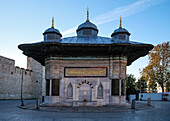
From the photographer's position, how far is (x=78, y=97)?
21.1 m

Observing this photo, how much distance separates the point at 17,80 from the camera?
160 feet

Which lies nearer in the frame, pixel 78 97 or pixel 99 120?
pixel 99 120

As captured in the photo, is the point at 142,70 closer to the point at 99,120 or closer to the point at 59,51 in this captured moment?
the point at 59,51

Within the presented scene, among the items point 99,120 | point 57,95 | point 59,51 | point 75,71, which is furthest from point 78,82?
point 99,120

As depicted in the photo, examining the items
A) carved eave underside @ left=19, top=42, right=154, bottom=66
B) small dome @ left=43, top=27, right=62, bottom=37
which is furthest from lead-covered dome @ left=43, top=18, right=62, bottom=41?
carved eave underside @ left=19, top=42, right=154, bottom=66

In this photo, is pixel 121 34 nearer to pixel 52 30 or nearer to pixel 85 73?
pixel 85 73

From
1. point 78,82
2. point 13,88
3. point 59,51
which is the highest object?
point 59,51

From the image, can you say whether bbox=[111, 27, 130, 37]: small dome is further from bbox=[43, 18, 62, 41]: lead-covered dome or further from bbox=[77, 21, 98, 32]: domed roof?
bbox=[43, 18, 62, 41]: lead-covered dome

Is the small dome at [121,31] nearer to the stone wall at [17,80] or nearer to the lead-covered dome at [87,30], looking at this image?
the lead-covered dome at [87,30]

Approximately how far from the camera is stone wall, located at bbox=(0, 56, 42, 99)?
43.5 m

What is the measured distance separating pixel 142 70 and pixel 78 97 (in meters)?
30.7

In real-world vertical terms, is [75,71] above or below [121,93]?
above

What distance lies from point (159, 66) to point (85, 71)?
29.2 m

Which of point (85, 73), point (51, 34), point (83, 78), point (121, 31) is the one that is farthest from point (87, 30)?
point (83, 78)
